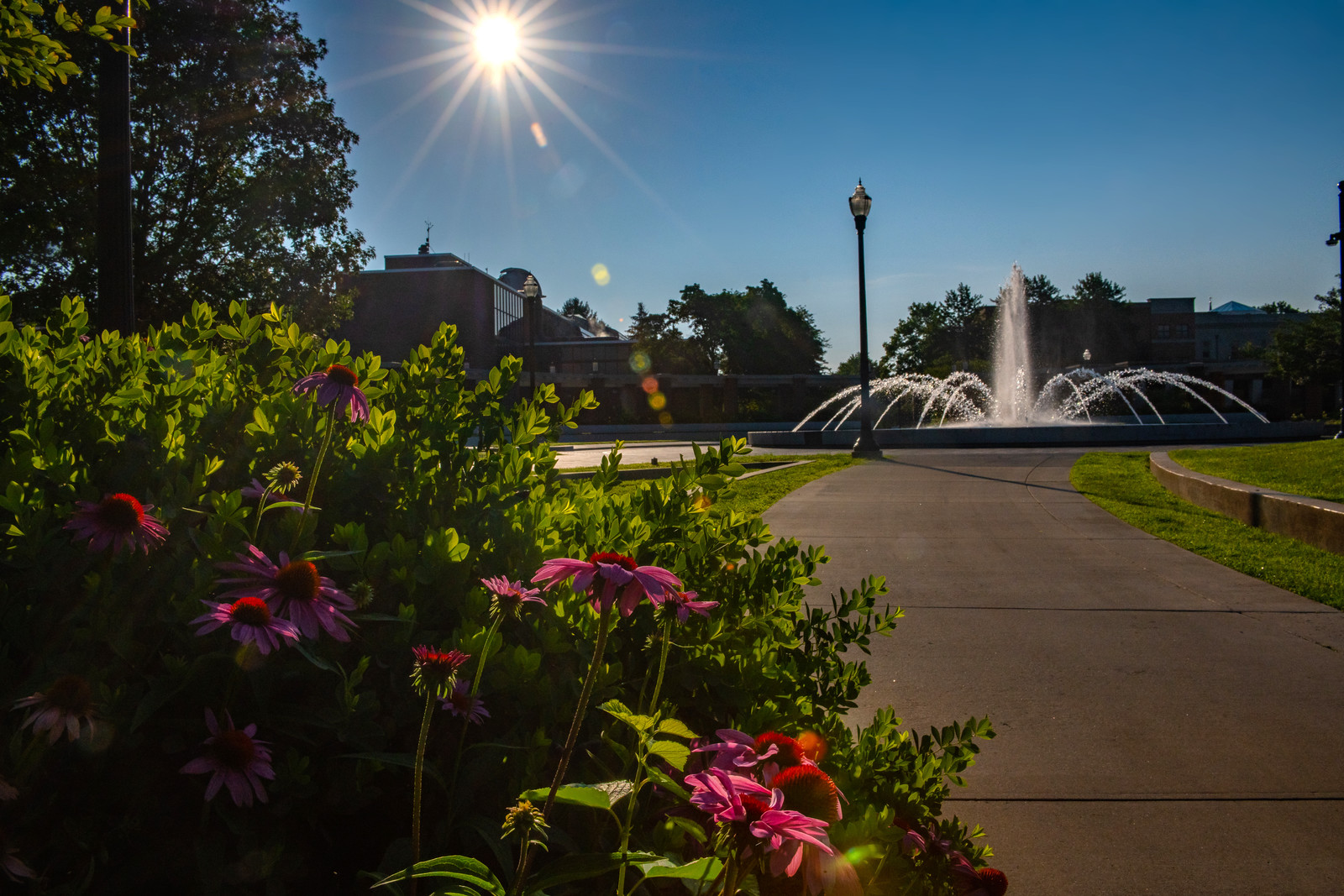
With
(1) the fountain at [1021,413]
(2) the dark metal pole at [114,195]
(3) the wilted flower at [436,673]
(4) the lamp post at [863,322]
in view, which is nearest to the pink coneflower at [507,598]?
(3) the wilted flower at [436,673]

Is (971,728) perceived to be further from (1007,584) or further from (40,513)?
(1007,584)

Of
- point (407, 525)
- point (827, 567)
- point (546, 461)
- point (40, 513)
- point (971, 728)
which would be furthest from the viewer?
point (827, 567)

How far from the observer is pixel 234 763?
4.46 feet

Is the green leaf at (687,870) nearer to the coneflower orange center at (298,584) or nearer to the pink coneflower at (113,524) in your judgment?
the coneflower orange center at (298,584)

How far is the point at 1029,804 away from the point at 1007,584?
366cm

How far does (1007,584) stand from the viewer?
634cm

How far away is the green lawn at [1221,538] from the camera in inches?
243

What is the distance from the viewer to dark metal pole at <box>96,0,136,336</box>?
20.0ft

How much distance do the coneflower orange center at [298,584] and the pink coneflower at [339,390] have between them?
51 centimetres

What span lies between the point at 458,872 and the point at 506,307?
77490 mm

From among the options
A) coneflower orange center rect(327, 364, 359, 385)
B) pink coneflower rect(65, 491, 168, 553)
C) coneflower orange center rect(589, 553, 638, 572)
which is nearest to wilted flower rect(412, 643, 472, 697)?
coneflower orange center rect(589, 553, 638, 572)

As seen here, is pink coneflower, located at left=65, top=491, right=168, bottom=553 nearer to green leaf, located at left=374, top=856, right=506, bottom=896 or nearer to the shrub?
the shrub

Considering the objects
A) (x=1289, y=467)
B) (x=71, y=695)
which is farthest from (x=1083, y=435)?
(x=71, y=695)

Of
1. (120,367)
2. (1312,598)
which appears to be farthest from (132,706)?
(1312,598)
